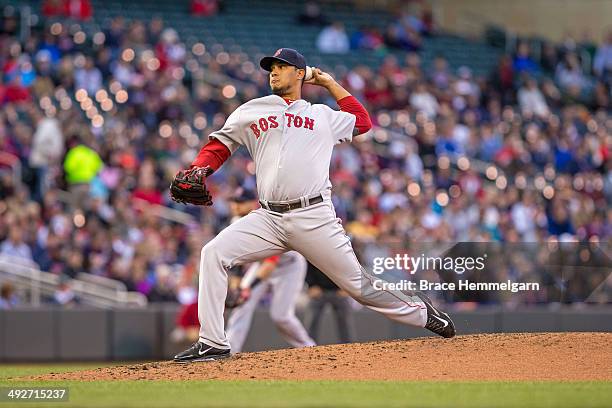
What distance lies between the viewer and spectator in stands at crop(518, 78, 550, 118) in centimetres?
2397

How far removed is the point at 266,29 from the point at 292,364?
17175 mm

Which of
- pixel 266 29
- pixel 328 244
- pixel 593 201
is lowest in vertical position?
pixel 593 201

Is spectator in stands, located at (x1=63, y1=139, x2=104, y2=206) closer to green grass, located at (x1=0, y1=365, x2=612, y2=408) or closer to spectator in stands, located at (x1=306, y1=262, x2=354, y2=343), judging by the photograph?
spectator in stands, located at (x1=306, y1=262, x2=354, y2=343)

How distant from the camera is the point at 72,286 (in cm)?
1661

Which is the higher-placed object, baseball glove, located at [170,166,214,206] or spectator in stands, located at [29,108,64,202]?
baseball glove, located at [170,166,214,206]

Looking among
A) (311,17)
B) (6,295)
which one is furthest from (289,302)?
(311,17)

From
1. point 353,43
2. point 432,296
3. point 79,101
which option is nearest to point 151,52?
point 79,101

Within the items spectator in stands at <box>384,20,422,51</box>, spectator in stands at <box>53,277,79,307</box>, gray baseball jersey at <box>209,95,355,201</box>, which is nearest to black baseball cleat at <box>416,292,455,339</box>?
gray baseball jersey at <box>209,95,355,201</box>

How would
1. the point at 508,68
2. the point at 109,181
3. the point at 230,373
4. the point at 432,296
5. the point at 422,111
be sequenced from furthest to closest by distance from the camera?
the point at 508,68, the point at 422,111, the point at 109,181, the point at 432,296, the point at 230,373

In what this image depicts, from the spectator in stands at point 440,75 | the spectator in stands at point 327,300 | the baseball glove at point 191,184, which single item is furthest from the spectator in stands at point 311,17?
the baseball glove at point 191,184

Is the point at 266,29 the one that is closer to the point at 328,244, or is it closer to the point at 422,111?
the point at 422,111

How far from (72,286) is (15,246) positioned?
39.3 inches

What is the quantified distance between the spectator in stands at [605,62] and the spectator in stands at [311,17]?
5.95m

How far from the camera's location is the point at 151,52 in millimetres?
20922
